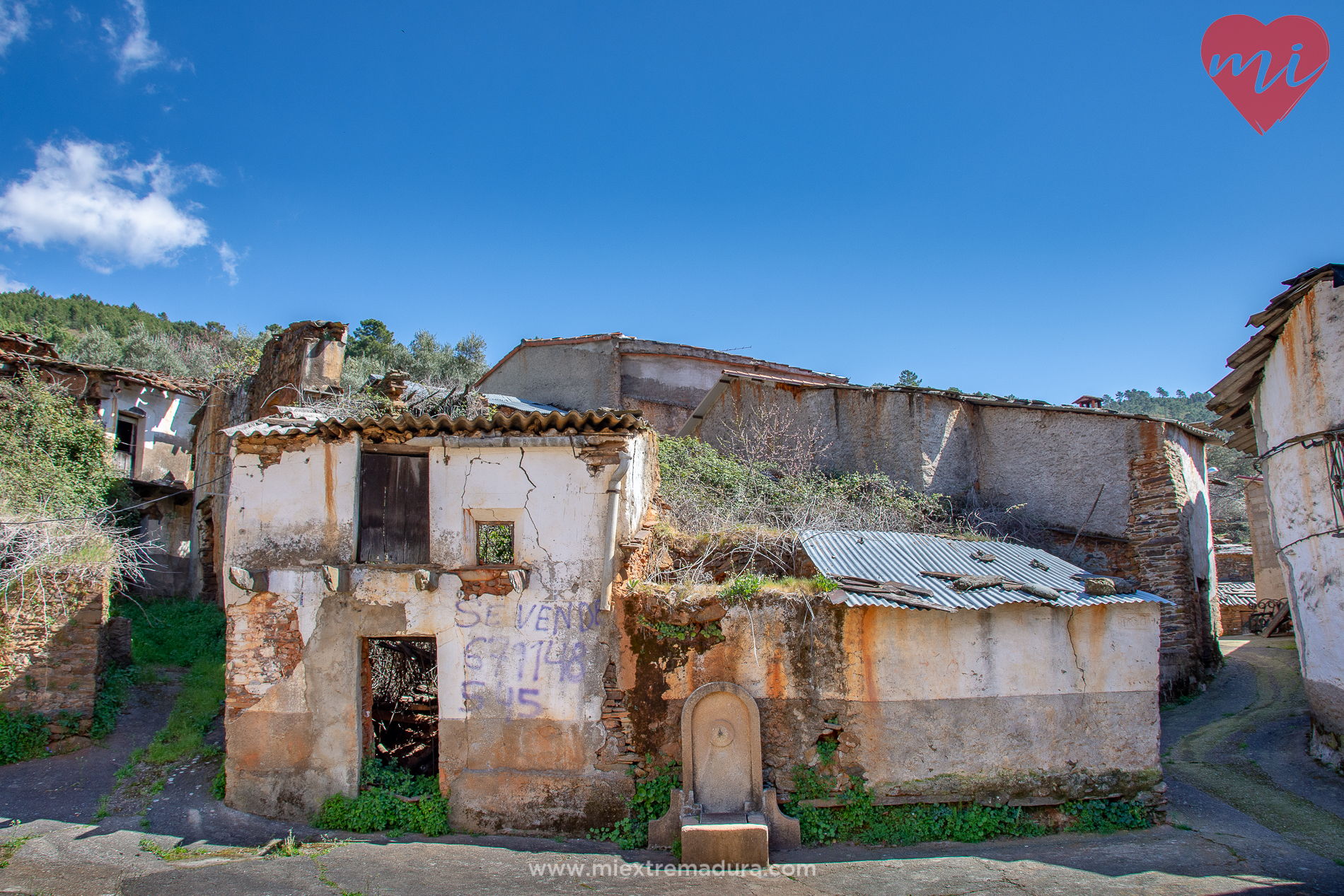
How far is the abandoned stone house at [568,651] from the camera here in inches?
326

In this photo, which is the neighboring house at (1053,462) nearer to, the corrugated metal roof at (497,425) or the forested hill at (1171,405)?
the corrugated metal roof at (497,425)

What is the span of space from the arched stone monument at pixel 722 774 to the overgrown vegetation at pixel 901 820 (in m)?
0.33

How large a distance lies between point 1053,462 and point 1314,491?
4692mm

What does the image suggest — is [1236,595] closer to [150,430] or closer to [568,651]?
[568,651]

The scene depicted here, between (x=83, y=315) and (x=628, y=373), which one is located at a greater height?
(x=83, y=315)

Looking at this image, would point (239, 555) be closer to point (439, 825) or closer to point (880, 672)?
point (439, 825)

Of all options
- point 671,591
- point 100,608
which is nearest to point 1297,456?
point 671,591

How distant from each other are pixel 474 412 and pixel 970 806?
8716mm

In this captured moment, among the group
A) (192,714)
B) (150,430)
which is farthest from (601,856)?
(150,430)

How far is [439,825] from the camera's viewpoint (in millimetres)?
8289

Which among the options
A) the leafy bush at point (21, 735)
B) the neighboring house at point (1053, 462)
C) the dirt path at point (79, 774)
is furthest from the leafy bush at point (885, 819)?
the leafy bush at point (21, 735)

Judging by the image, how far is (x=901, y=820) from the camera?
8125mm

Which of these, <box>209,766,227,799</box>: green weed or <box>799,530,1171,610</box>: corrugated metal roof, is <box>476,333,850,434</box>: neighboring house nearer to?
<box>799,530,1171,610</box>: corrugated metal roof

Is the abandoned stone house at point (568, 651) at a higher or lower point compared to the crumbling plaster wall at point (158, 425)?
lower
